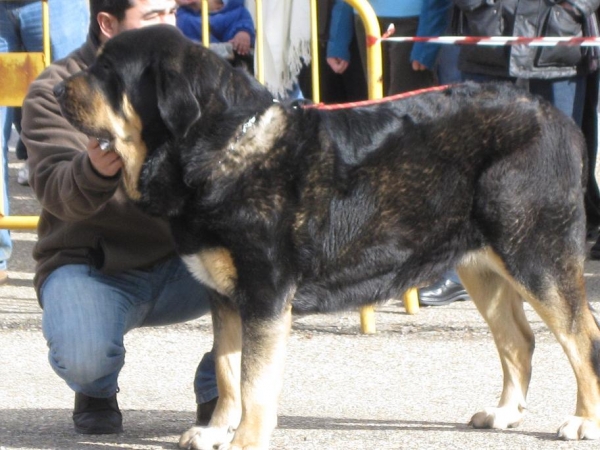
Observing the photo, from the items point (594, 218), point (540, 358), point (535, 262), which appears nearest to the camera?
point (535, 262)

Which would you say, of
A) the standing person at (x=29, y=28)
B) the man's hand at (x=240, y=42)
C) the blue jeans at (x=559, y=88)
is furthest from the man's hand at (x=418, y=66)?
the standing person at (x=29, y=28)

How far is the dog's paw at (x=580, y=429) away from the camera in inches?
158

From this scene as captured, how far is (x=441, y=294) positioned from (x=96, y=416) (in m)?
2.47

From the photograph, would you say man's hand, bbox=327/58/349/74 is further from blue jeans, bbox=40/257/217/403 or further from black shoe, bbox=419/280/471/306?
blue jeans, bbox=40/257/217/403

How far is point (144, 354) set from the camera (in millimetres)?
5387

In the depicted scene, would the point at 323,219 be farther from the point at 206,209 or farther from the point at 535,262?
the point at 535,262

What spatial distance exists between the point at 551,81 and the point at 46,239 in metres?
2.96

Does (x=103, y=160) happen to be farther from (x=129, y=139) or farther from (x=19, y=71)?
(x=19, y=71)

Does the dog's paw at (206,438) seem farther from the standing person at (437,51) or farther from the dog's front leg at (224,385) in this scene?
the standing person at (437,51)

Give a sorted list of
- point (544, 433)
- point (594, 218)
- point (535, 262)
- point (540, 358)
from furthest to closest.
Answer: point (594, 218) → point (540, 358) → point (544, 433) → point (535, 262)

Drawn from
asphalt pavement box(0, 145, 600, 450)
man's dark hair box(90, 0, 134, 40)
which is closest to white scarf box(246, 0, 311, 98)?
asphalt pavement box(0, 145, 600, 450)

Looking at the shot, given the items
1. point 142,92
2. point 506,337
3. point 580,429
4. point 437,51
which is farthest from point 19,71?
point 580,429

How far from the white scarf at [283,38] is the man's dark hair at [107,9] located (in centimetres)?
301

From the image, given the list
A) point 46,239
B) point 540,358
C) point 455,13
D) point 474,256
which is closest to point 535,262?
point 474,256
